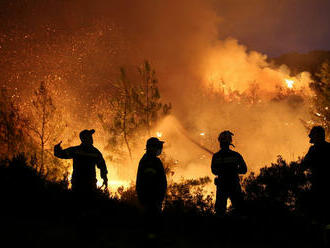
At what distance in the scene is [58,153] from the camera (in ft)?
16.8

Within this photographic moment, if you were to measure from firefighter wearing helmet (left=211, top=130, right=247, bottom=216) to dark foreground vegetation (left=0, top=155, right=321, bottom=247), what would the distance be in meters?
0.28

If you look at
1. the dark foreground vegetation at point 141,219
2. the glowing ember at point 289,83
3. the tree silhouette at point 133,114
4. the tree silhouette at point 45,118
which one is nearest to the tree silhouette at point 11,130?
the tree silhouette at point 45,118

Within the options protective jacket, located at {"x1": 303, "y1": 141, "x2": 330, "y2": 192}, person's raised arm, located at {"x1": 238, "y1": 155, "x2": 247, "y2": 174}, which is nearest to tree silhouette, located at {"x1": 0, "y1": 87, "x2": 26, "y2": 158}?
person's raised arm, located at {"x1": 238, "y1": 155, "x2": 247, "y2": 174}

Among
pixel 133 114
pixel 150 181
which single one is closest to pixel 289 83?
pixel 133 114

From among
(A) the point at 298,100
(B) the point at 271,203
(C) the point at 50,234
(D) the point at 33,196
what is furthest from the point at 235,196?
(A) the point at 298,100

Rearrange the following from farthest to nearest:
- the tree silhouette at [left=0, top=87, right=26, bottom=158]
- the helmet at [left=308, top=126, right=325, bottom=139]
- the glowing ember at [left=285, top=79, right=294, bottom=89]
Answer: the glowing ember at [left=285, top=79, right=294, bottom=89]
the tree silhouette at [left=0, top=87, right=26, bottom=158]
the helmet at [left=308, top=126, right=325, bottom=139]

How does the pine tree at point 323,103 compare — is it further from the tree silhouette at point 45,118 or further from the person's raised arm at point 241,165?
the person's raised arm at point 241,165

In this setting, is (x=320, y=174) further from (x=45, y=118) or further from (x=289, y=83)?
(x=289, y=83)

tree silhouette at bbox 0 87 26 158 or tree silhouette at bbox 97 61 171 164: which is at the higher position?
tree silhouette at bbox 97 61 171 164

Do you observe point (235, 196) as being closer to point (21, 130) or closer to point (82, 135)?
point (82, 135)

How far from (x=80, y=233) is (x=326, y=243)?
3.25 metres

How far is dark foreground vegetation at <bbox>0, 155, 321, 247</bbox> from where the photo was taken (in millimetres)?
4020

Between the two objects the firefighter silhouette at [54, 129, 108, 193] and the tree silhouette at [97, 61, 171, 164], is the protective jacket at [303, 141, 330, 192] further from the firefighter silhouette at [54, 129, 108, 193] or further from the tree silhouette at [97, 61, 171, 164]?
the tree silhouette at [97, 61, 171, 164]

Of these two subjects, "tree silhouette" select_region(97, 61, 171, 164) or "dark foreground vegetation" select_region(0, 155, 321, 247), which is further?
"tree silhouette" select_region(97, 61, 171, 164)
